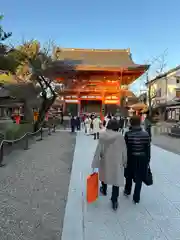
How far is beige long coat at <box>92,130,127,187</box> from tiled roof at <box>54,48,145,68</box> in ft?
92.5

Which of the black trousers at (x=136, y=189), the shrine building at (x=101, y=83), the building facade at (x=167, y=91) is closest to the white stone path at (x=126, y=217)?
the black trousers at (x=136, y=189)

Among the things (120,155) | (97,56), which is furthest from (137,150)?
(97,56)

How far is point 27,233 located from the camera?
130 inches

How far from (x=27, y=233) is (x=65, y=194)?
5.82 feet

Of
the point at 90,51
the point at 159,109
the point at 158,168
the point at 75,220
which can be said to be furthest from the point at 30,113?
the point at 159,109

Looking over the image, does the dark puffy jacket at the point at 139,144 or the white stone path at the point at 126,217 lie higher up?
the dark puffy jacket at the point at 139,144

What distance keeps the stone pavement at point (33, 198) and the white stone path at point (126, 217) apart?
0.21 meters

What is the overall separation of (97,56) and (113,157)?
30859 mm

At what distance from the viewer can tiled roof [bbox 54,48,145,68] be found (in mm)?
32125

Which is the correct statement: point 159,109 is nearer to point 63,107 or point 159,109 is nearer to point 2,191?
point 63,107

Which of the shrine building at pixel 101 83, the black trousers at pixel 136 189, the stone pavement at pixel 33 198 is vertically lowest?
the stone pavement at pixel 33 198

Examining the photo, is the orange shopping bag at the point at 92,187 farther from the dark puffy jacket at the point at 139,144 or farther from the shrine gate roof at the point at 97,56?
the shrine gate roof at the point at 97,56

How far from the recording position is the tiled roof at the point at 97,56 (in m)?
32.1

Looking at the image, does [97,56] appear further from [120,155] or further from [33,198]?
[120,155]
